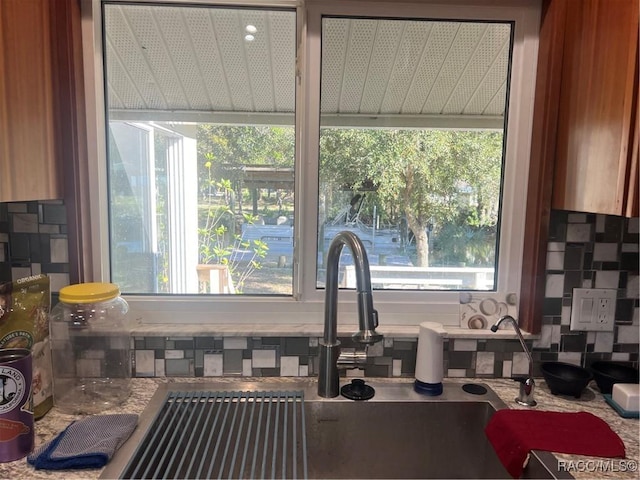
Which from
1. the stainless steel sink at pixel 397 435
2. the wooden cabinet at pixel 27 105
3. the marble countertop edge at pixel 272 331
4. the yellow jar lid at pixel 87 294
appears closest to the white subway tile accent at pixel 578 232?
the marble countertop edge at pixel 272 331

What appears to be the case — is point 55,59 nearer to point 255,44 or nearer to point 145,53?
point 145,53

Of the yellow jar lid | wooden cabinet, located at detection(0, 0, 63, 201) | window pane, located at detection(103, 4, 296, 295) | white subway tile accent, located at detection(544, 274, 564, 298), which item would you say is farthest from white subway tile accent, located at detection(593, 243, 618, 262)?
wooden cabinet, located at detection(0, 0, 63, 201)

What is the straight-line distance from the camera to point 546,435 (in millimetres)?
1017

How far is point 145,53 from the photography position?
4.65ft

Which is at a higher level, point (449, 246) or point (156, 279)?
point (449, 246)

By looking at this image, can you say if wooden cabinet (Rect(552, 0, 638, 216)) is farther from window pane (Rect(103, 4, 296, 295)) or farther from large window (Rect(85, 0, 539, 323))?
window pane (Rect(103, 4, 296, 295))

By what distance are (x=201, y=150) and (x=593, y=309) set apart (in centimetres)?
134

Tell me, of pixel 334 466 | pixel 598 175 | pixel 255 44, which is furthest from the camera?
pixel 255 44

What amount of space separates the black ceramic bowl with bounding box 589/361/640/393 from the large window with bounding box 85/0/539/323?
327 millimetres

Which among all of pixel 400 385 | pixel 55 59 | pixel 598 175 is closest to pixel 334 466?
pixel 400 385

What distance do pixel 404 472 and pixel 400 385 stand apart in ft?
0.75

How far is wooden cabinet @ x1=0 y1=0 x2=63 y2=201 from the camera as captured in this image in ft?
3.19

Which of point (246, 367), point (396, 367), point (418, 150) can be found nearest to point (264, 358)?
point (246, 367)

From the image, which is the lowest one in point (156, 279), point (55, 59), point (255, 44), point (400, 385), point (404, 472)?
point (404, 472)
